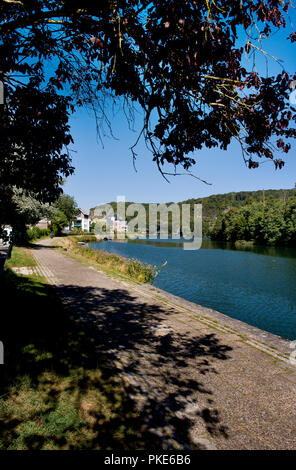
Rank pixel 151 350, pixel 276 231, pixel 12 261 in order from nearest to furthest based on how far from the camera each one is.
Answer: pixel 151 350 → pixel 12 261 → pixel 276 231

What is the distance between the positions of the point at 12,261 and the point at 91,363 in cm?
1220

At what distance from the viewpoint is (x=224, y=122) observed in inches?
151

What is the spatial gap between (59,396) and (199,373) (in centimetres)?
202

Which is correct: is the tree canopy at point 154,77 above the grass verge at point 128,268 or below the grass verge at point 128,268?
above

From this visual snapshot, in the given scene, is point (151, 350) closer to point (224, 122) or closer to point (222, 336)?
point (222, 336)

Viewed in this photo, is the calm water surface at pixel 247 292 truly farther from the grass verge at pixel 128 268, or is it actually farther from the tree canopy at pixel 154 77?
the tree canopy at pixel 154 77

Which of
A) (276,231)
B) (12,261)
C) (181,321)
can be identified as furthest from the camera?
(276,231)

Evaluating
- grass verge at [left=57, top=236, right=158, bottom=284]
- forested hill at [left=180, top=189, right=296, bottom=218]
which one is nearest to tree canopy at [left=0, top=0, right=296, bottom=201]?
grass verge at [left=57, top=236, right=158, bottom=284]

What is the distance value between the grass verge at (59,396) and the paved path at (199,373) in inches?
10.6

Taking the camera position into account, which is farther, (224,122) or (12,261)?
(12,261)

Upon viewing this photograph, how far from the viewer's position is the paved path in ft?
8.77

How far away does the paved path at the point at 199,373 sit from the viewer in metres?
2.67

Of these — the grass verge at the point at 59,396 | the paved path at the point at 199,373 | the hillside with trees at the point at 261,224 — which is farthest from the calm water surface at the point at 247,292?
the hillside with trees at the point at 261,224
